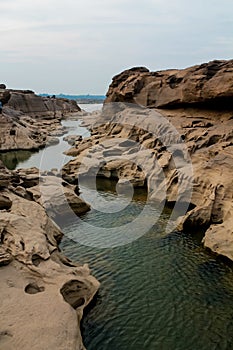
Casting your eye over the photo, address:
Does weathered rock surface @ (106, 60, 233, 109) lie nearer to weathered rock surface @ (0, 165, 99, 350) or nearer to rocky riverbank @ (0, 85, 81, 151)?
rocky riverbank @ (0, 85, 81, 151)

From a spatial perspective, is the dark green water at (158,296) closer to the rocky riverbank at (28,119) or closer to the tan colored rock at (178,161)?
the tan colored rock at (178,161)

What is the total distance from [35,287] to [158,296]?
4.13m

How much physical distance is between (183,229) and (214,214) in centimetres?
168

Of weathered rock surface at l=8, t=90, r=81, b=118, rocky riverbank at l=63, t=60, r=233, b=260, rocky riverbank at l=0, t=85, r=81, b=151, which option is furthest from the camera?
weathered rock surface at l=8, t=90, r=81, b=118

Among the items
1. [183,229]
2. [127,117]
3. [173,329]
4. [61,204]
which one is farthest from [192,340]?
[127,117]

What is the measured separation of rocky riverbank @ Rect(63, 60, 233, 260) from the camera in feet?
57.4

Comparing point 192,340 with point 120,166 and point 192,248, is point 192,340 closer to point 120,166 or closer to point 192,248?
point 192,248

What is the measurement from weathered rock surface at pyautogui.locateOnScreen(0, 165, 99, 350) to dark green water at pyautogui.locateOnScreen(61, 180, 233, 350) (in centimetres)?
89

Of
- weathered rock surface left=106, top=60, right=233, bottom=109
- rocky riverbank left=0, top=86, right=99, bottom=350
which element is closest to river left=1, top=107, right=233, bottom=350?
rocky riverbank left=0, top=86, right=99, bottom=350

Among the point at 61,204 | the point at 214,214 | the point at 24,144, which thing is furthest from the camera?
the point at 24,144

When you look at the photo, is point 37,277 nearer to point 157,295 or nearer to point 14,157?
point 157,295

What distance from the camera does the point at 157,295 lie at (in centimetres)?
1184

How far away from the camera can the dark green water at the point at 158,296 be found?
9.75m

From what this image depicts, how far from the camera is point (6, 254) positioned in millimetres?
10914
